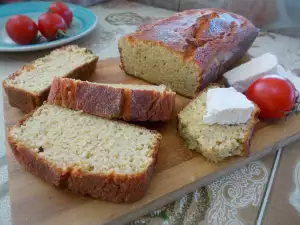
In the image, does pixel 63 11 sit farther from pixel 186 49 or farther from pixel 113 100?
pixel 113 100

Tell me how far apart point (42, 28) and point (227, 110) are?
2.23 meters

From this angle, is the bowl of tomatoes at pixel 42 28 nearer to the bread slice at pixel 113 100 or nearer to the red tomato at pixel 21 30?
the red tomato at pixel 21 30

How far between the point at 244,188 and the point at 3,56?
104 inches

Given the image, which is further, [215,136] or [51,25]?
[51,25]

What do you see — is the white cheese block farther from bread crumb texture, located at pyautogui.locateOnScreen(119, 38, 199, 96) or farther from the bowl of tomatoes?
the bowl of tomatoes

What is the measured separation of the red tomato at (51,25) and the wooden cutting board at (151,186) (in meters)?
1.29

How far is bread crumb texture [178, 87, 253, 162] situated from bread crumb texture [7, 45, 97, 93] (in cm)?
102

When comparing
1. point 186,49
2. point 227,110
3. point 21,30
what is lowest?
point 21,30

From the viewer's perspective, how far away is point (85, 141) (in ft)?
6.42

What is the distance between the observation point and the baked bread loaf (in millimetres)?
2523

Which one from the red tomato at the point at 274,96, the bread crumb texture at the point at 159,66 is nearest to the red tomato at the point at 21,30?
the bread crumb texture at the point at 159,66

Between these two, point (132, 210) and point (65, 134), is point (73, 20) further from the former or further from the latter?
point (132, 210)

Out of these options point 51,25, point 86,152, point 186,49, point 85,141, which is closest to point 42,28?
point 51,25

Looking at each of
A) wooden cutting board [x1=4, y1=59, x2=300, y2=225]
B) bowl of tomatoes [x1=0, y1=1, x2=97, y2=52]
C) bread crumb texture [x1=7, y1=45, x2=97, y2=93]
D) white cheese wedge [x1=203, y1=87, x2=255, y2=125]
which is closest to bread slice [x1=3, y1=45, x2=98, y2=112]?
bread crumb texture [x1=7, y1=45, x2=97, y2=93]
